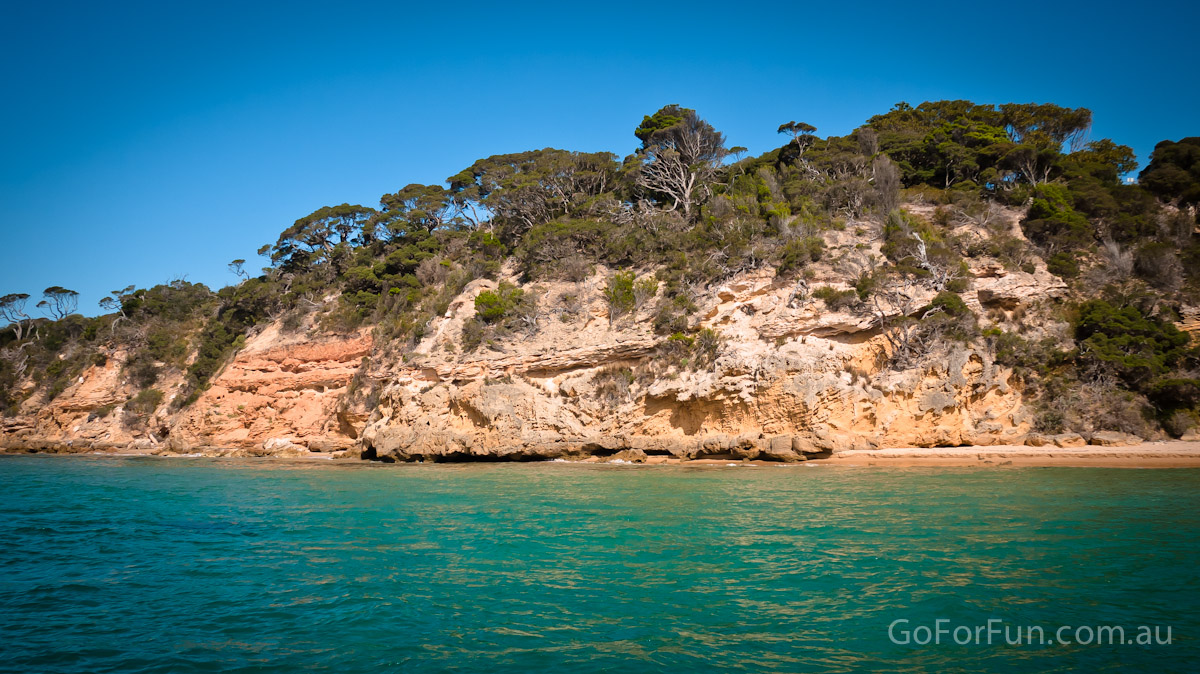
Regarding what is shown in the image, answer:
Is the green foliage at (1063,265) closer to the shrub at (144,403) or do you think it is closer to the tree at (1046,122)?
the tree at (1046,122)

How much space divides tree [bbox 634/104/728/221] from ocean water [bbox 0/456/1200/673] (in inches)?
953

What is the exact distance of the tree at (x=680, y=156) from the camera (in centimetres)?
3591

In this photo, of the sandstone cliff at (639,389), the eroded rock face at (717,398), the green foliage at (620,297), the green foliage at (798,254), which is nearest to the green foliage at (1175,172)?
the sandstone cliff at (639,389)

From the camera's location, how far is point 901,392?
2305 cm

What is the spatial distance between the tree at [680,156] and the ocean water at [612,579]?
2420 centimetres

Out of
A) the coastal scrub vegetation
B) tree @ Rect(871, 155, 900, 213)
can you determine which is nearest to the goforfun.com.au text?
the coastal scrub vegetation

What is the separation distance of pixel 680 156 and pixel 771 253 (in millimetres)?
11865

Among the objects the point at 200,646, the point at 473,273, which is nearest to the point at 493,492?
the point at 200,646

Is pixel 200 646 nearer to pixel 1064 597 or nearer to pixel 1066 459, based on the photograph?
pixel 1064 597

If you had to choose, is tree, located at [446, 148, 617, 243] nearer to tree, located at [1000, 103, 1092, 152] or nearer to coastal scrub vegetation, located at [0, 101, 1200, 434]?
coastal scrub vegetation, located at [0, 101, 1200, 434]

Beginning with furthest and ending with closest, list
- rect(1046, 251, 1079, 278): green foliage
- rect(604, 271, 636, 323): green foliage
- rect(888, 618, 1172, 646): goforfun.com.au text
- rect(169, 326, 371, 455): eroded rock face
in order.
→ rect(169, 326, 371, 455): eroded rock face → rect(604, 271, 636, 323): green foliage → rect(1046, 251, 1079, 278): green foliage → rect(888, 618, 1172, 646): goforfun.com.au text

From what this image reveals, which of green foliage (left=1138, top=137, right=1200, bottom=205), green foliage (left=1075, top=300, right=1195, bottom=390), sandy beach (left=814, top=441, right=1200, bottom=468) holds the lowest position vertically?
sandy beach (left=814, top=441, right=1200, bottom=468)

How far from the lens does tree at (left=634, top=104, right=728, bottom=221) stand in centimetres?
3591

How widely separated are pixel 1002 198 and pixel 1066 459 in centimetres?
1690
